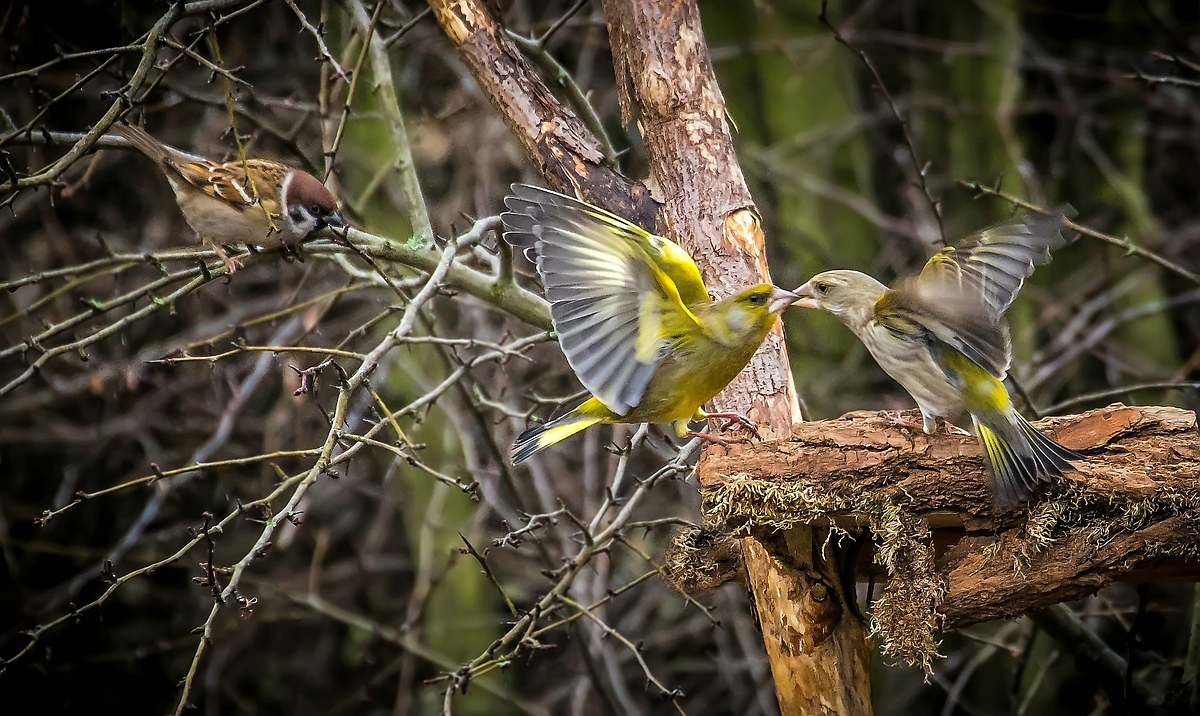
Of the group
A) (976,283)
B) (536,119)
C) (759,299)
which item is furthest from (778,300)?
(536,119)

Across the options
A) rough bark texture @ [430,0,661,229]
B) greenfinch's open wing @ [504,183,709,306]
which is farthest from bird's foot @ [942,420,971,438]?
rough bark texture @ [430,0,661,229]

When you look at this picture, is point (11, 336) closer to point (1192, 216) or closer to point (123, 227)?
point (123, 227)

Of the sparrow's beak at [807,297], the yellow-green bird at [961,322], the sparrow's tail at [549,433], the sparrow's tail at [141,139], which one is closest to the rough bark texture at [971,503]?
the yellow-green bird at [961,322]

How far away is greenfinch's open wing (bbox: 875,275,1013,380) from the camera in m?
2.81

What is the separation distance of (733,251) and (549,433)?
34.3 inches

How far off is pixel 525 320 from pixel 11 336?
3943mm

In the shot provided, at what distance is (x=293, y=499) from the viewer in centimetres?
255

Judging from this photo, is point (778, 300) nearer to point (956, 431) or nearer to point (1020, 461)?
point (956, 431)

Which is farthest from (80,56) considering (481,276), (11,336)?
(11,336)

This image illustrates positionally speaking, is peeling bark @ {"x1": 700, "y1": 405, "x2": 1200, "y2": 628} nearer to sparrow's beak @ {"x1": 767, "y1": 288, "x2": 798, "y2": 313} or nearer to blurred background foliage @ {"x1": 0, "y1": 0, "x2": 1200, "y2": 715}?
sparrow's beak @ {"x1": 767, "y1": 288, "x2": 798, "y2": 313}

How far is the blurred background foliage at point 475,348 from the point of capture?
570 centimetres

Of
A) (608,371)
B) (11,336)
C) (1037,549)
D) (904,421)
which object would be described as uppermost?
(11,336)

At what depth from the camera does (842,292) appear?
3418 mm

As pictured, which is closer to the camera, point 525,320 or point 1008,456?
point 1008,456
